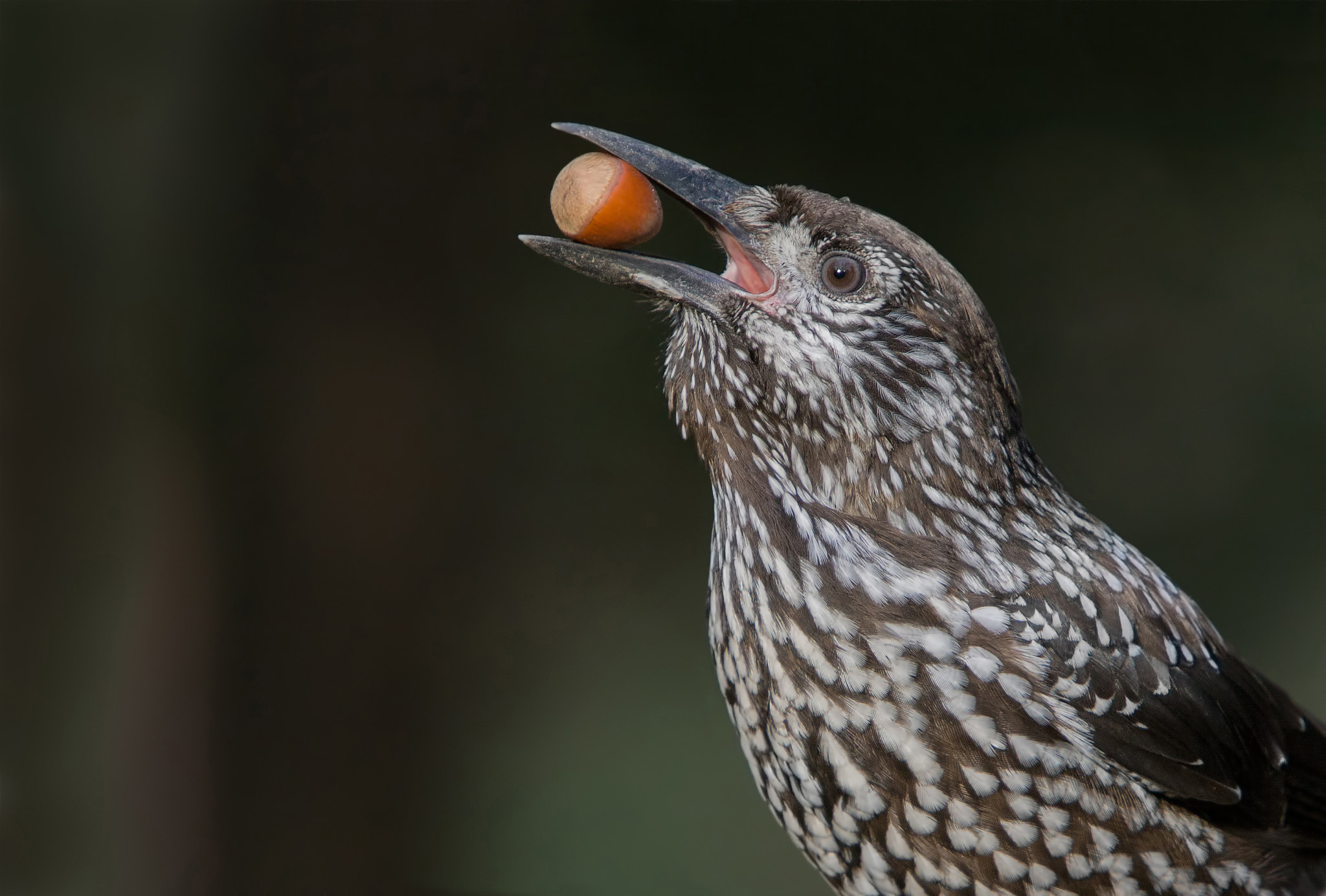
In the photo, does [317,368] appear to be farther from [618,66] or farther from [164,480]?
[618,66]

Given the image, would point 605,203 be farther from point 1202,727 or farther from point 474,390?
point 474,390

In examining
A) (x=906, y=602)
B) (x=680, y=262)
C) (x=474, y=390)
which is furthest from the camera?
(x=474, y=390)

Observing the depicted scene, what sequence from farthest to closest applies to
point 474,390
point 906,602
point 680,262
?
point 474,390 < point 680,262 < point 906,602

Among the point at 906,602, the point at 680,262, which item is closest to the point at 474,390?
the point at 680,262

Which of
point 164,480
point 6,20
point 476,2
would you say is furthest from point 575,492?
point 6,20

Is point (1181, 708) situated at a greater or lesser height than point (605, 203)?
lesser

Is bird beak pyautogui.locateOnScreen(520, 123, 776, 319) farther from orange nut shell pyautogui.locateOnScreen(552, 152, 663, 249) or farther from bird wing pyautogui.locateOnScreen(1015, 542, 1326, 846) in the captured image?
bird wing pyautogui.locateOnScreen(1015, 542, 1326, 846)
